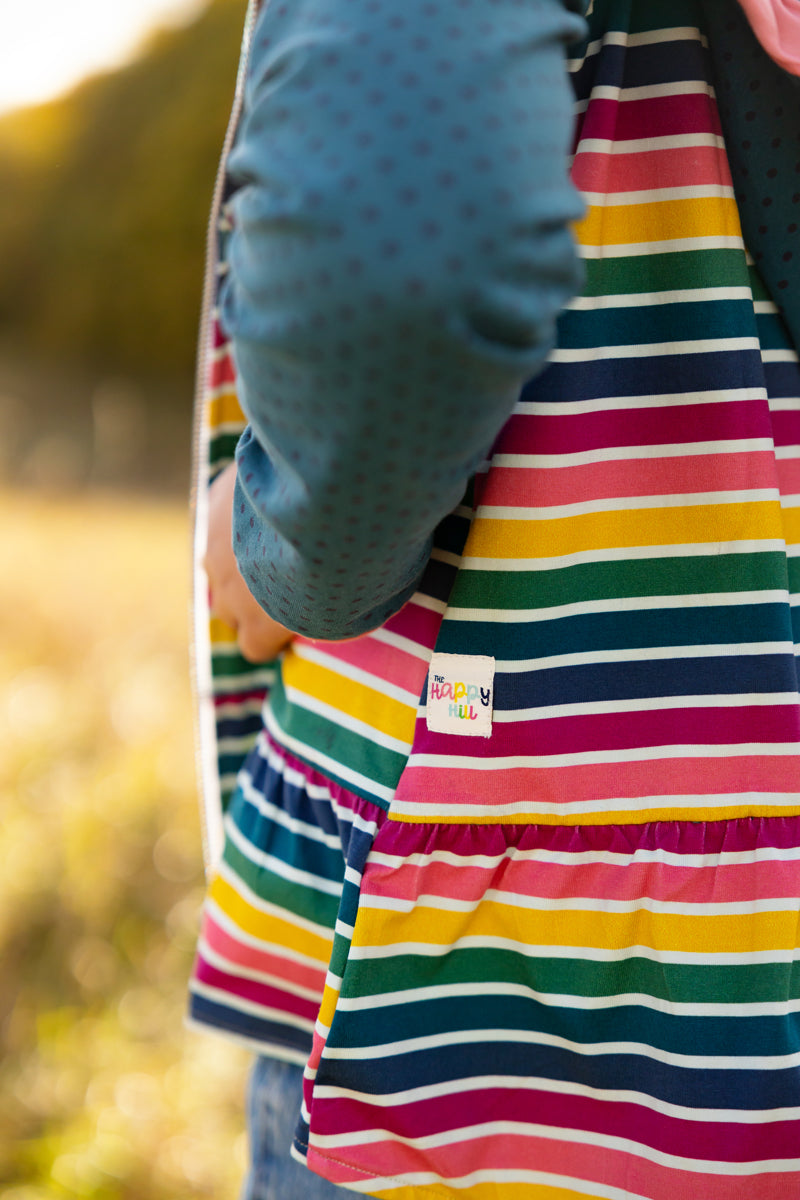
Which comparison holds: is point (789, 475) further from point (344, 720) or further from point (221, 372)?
point (221, 372)

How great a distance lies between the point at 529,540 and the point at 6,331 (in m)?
6.89

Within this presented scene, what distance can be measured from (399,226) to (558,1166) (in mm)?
516

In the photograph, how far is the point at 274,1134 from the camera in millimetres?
669

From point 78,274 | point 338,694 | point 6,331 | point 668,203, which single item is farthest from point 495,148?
point 6,331

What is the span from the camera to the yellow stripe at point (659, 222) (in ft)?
1.54

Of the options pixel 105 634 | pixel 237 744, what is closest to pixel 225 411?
pixel 237 744

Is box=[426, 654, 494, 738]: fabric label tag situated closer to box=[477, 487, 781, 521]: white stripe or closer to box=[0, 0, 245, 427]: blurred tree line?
box=[477, 487, 781, 521]: white stripe

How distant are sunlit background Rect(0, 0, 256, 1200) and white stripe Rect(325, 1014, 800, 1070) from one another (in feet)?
3.60

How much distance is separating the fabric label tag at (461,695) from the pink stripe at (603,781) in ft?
0.08

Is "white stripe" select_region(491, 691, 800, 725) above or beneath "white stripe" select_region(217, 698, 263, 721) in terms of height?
above

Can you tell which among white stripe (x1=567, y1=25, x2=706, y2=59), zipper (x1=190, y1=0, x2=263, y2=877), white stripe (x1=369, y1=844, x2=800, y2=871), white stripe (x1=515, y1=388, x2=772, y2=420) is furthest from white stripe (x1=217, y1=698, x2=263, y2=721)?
white stripe (x1=567, y1=25, x2=706, y2=59)

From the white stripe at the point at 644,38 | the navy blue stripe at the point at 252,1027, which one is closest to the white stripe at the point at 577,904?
the navy blue stripe at the point at 252,1027

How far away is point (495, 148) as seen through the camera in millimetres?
295

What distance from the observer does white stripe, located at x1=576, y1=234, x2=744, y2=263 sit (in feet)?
1.54
